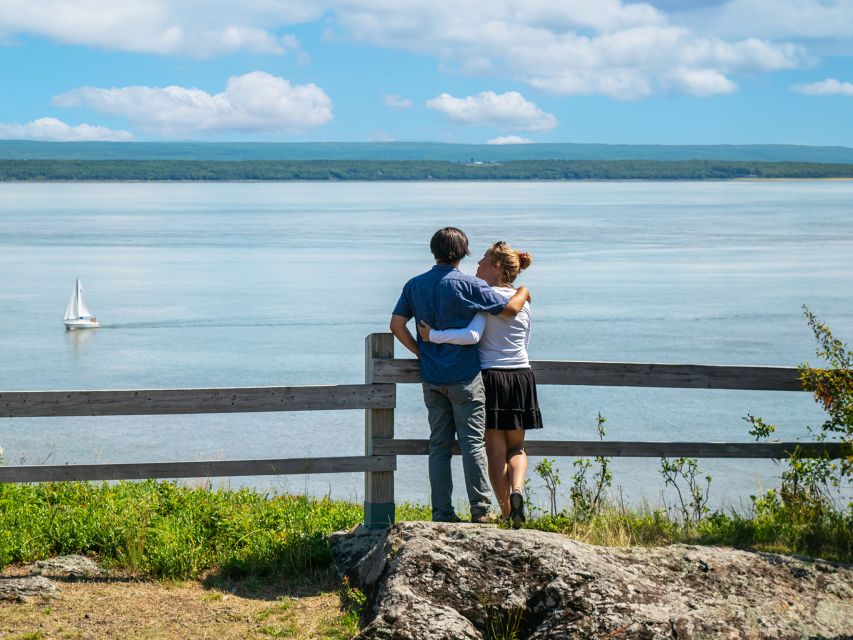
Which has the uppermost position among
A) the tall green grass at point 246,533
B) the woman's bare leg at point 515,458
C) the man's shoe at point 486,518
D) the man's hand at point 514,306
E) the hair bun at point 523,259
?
the hair bun at point 523,259

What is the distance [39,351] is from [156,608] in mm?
23817

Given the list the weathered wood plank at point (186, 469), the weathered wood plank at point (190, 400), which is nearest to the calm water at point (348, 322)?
the weathered wood plank at point (186, 469)

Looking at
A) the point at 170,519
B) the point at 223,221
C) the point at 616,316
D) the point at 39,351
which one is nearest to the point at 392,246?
the point at 616,316

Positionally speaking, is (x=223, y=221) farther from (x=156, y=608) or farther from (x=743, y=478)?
(x=156, y=608)

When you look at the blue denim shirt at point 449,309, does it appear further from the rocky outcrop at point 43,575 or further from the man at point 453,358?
the rocky outcrop at point 43,575

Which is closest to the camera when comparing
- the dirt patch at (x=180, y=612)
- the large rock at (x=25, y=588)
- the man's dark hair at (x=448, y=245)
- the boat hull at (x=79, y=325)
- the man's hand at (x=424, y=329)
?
the dirt patch at (x=180, y=612)

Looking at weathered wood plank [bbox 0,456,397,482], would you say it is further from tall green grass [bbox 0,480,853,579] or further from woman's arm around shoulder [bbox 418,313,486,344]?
woman's arm around shoulder [bbox 418,313,486,344]

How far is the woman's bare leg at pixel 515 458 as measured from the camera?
20.6 ft

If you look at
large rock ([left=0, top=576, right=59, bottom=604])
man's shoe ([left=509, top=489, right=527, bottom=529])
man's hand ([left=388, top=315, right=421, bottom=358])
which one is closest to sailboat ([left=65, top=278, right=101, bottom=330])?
large rock ([left=0, top=576, right=59, bottom=604])

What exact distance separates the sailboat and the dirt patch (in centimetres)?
2680

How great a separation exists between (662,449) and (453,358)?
1459 mm

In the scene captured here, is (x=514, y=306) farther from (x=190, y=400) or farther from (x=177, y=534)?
(x=177, y=534)

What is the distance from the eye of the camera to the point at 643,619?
4746 mm

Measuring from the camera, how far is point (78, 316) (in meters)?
32.4
